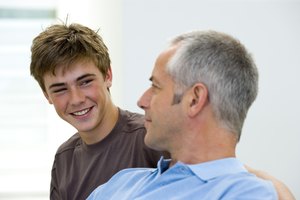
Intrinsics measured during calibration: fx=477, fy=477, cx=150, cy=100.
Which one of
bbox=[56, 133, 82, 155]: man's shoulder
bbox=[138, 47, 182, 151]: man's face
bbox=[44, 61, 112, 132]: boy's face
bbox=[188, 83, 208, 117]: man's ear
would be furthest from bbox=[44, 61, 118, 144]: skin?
bbox=[188, 83, 208, 117]: man's ear

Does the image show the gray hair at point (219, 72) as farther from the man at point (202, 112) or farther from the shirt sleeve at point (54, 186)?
the shirt sleeve at point (54, 186)

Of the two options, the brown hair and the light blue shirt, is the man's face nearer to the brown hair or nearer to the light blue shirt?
the light blue shirt

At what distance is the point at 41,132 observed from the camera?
327 cm

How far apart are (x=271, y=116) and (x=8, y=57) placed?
1.78m

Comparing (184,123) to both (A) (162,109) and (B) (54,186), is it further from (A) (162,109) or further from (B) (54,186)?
(B) (54,186)

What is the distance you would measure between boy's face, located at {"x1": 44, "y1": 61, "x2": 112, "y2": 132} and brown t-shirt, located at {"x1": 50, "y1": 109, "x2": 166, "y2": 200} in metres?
0.09

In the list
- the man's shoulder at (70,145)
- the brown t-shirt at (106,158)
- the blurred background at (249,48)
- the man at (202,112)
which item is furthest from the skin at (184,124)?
the blurred background at (249,48)

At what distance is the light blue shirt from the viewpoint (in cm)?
121

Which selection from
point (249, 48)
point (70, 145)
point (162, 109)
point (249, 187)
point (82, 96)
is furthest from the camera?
point (249, 48)

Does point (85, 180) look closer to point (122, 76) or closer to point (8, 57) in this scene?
point (122, 76)

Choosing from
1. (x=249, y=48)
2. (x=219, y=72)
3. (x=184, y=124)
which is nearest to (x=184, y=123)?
(x=184, y=124)

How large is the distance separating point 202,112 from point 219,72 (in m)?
0.12

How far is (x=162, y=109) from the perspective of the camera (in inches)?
51.4

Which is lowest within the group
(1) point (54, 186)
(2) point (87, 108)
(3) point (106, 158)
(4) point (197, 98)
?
(1) point (54, 186)
